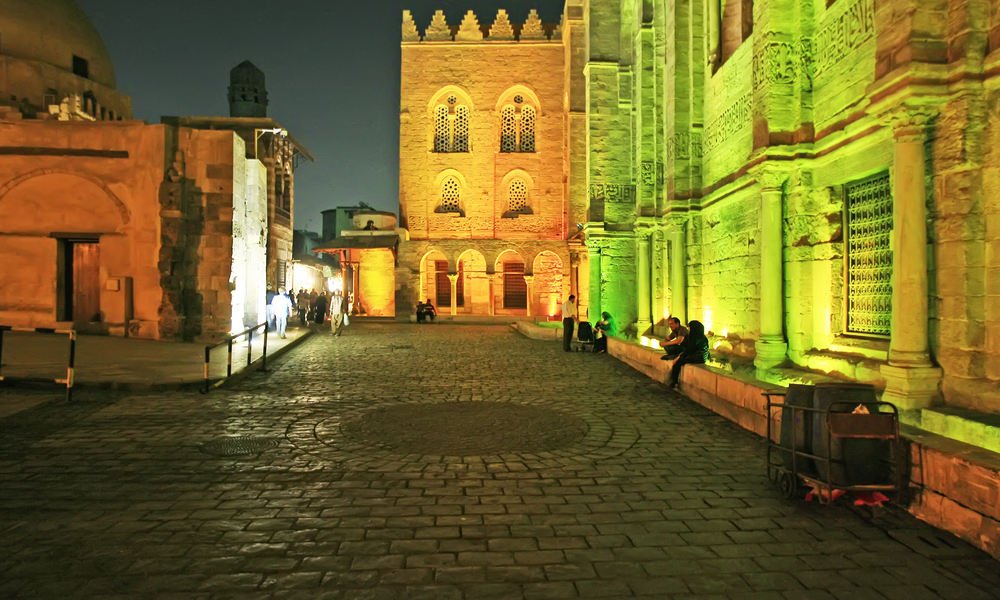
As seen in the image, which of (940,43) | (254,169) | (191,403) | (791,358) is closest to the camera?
(940,43)

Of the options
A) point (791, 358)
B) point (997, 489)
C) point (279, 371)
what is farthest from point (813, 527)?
point (279, 371)

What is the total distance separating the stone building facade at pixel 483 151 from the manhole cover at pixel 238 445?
2691 centimetres

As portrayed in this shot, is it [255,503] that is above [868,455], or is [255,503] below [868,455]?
below

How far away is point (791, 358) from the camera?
8.84 m

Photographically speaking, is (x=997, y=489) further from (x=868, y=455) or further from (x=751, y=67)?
(x=751, y=67)

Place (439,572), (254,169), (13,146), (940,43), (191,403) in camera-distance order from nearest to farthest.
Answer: (439,572)
(940,43)
(191,403)
(13,146)
(254,169)

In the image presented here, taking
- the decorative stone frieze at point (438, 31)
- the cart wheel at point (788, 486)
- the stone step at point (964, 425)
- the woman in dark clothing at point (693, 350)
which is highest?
the decorative stone frieze at point (438, 31)

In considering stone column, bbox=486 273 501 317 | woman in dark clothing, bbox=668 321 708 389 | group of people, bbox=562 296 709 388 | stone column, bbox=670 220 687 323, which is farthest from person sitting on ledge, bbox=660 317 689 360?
stone column, bbox=486 273 501 317

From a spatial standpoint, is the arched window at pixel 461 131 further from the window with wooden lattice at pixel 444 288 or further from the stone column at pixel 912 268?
the stone column at pixel 912 268

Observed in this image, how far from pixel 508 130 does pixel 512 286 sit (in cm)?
895

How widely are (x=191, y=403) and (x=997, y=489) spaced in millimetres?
8664

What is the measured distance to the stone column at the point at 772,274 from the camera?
8.87 metres

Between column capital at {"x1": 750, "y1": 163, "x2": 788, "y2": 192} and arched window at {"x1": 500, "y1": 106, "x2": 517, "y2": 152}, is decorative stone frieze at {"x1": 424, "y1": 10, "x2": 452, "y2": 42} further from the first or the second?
column capital at {"x1": 750, "y1": 163, "x2": 788, "y2": 192}

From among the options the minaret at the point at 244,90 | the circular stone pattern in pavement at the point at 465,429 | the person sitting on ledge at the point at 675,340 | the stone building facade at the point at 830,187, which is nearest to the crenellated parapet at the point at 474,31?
the minaret at the point at 244,90
